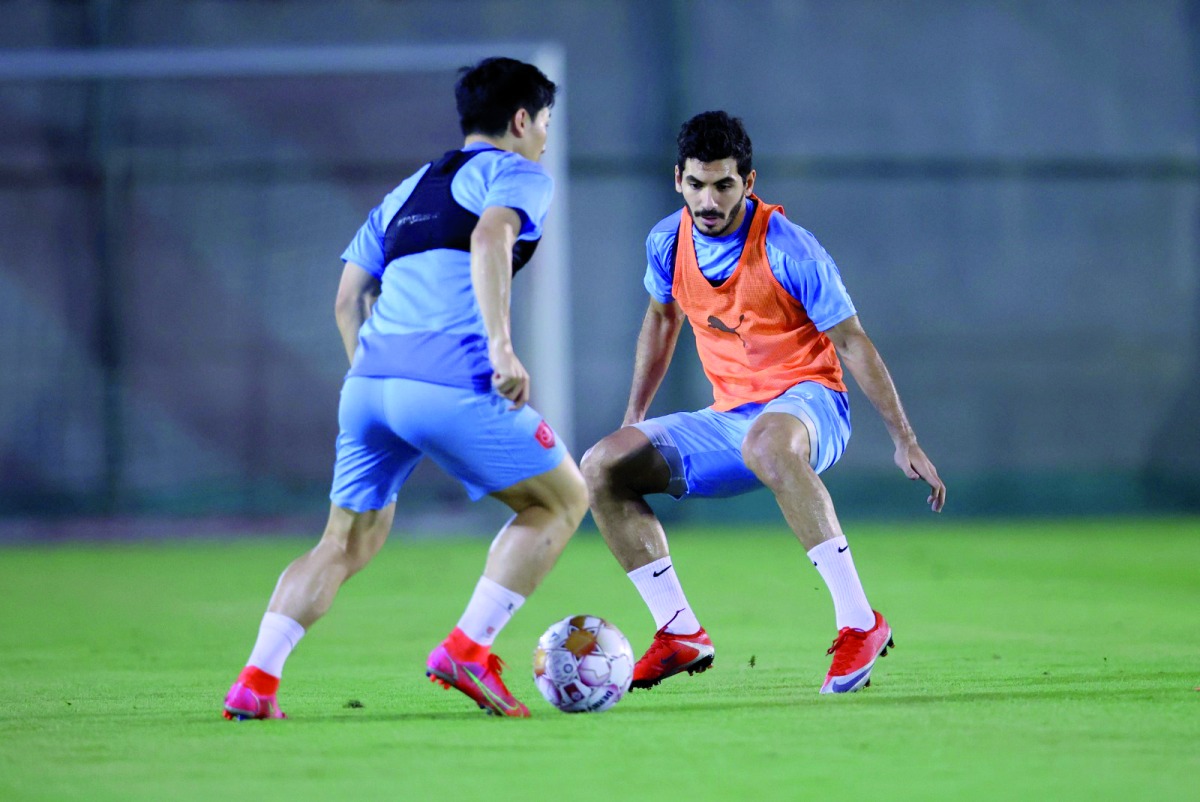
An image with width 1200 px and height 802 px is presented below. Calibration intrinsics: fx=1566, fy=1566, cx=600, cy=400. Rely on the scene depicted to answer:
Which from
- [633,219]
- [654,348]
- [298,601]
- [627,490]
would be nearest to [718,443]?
[627,490]

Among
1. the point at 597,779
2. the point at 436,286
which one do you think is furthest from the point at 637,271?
the point at 597,779

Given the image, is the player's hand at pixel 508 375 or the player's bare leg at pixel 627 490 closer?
the player's hand at pixel 508 375

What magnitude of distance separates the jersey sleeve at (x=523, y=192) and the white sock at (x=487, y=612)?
37.9 inches

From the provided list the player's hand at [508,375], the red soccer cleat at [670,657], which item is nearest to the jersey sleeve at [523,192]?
the player's hand at [508,375]

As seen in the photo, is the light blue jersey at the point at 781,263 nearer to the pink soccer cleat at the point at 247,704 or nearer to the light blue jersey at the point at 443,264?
the light blue jersey at the point at 443,264

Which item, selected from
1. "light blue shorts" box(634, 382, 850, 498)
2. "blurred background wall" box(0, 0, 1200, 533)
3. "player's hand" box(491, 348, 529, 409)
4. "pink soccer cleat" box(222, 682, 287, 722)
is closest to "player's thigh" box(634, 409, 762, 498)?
"light blue shorts" box(634, 382, 850, 498)

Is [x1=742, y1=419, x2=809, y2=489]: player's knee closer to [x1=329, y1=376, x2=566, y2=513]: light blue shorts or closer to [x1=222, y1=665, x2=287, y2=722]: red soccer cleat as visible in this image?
[x1=329, y1=376, x2=566, y2=513]: light blue shorts

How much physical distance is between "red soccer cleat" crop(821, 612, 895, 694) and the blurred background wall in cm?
878

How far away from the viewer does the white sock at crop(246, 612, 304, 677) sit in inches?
165

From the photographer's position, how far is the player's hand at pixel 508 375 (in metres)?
4.02

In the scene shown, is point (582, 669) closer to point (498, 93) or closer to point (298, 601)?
point (298, 601)

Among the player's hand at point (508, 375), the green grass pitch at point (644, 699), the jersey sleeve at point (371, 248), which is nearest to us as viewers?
the green grass pitch at point (644, 699)

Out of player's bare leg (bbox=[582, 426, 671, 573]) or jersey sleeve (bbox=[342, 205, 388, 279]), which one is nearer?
jersey sleeve (bbox=[342, 205, 388, 279])

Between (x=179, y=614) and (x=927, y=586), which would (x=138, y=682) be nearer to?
(x=179, y=614)
